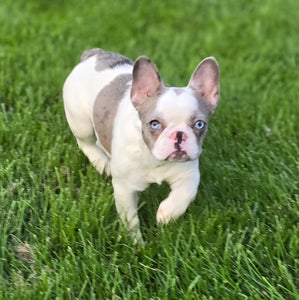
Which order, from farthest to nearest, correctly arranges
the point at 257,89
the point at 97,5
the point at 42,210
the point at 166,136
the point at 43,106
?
the point at 97,5, the point at 257,89, the point at 43,106, the point at 42,210, the point at 166,136

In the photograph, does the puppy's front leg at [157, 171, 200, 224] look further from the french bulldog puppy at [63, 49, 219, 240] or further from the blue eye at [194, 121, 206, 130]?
the blue eye at [194, 121, 206, 130]

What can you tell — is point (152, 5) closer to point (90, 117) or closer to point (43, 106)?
point (43, 106)

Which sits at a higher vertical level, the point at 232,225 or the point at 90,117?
the point at 90,117

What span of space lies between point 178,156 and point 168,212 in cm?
46

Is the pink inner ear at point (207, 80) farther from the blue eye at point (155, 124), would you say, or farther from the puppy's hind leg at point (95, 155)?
the puppy's hind leg at point (95, 155)

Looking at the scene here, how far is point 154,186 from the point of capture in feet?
13.5

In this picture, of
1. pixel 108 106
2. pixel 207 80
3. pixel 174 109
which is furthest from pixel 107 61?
pixel 174 109

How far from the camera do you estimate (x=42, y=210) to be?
3883 mm

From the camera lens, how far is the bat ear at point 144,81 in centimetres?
337

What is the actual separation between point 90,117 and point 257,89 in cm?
216

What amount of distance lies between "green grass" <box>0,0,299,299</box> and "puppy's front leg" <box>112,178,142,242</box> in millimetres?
75

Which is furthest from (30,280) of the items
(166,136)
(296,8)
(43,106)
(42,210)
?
(296,8)

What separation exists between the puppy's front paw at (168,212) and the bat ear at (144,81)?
541 mm

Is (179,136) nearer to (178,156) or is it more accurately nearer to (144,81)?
(178,156)
